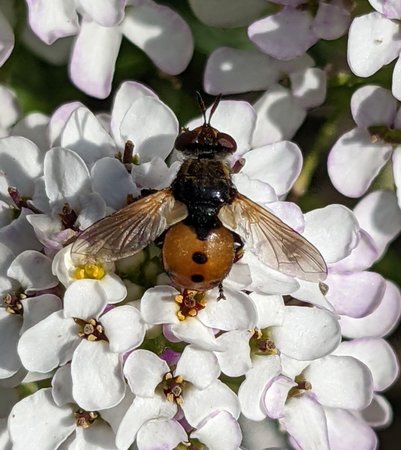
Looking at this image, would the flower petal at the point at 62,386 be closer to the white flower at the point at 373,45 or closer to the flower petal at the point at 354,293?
the flower petal at the point at 354,293

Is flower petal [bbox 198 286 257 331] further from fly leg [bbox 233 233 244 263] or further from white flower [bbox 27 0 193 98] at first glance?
white flower [bbox 27 0 193 98]

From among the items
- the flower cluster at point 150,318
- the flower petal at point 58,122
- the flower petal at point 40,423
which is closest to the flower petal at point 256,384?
the flower cluster at point 150,318

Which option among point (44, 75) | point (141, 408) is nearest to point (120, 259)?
point (141, 408)

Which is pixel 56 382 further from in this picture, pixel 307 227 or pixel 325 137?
pixel 325 137

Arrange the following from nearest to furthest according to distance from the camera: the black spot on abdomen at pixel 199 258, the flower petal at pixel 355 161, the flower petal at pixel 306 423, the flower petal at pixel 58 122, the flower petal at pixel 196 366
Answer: the black spot on abdomen at pixel 199 258 < the flower petal at pixel 196 366 < the flower petal at pixel 306 423 < the flower petal at pixel 58 122 < the flower petal at pixel 355 161

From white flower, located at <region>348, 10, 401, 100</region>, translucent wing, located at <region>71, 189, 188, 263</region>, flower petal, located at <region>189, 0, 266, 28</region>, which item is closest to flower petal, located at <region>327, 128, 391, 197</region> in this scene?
white flower, located at <region>348, 10, 401, 100</region>

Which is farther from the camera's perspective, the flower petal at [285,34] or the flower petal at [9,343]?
the flower petal at [285,34]
